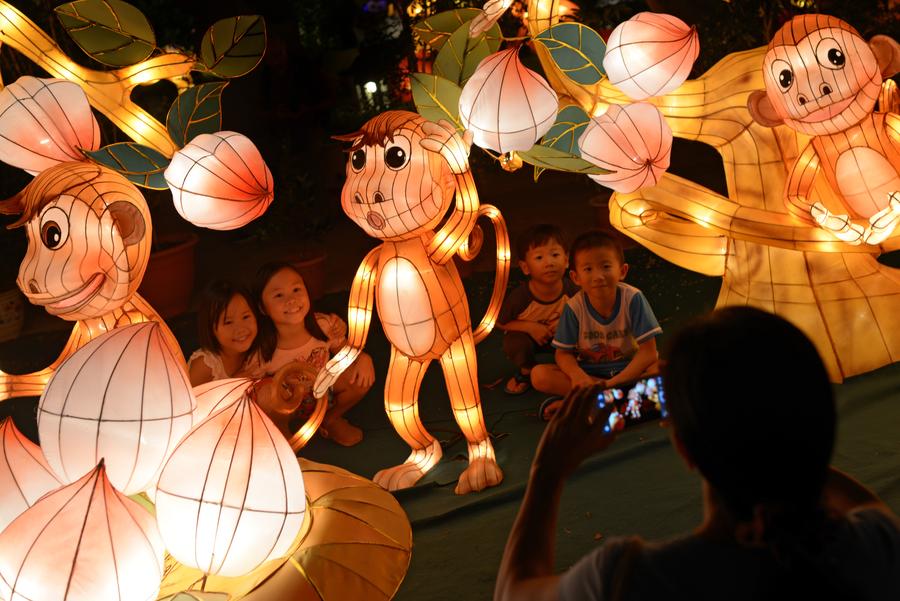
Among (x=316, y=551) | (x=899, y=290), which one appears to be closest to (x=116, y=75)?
(x=316, y=551)

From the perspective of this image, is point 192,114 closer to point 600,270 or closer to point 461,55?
point 461,55

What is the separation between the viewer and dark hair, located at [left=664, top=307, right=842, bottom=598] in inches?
41.5

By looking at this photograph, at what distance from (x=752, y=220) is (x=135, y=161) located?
2091 millimetres

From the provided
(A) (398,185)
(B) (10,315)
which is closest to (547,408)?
(A) (398,185)

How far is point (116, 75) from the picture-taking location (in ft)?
9.06

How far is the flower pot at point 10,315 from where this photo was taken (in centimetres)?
531

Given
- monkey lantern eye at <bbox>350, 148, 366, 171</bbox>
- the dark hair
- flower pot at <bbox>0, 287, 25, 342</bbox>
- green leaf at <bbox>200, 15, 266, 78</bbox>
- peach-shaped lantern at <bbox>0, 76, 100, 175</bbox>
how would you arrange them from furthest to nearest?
1. flower pot at <bbox>0, 287, 25, 342</bbox>
2. monkey lantern eye at <bbox>350, 148, 366, 171</bbox>
3. green leaf at <bbox>200, 15, 266, 78</bbox>
4. peach-shaped lantern at <bbox>0, 76, 100, 175</bbox>
5. the dark hair

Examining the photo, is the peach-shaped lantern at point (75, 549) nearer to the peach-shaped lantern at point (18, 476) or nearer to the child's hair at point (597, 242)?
the peach-shaped lantern at point (18, 476)

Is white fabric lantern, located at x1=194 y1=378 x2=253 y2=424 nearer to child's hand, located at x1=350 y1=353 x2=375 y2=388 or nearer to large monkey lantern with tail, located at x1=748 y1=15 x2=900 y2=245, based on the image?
child's hand, located at x1=350 y1=353 x2=375 y2=388

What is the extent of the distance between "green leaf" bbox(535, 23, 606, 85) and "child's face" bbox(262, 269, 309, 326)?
1321 millimetres

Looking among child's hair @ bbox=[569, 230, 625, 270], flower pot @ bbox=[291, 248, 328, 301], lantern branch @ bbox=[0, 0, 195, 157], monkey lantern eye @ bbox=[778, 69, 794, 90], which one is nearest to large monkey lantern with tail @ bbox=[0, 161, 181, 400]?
lantern branch @ bbox=[0, 0, 195, 157]

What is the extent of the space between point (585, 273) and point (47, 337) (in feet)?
12.1

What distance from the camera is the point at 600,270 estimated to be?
3.16 m

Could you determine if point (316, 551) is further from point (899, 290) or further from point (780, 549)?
point (899, 290)
